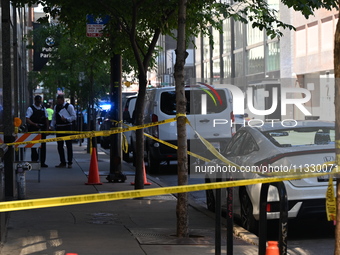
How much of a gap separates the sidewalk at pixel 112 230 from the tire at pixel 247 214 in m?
0.35

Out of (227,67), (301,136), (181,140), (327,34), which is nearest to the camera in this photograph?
(181,140)

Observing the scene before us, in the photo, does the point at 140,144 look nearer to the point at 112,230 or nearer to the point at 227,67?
the point at 112,230

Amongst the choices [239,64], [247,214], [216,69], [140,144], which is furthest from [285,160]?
[216,69]

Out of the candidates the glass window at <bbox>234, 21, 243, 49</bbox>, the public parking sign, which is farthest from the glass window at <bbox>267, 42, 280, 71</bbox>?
the public parking sign

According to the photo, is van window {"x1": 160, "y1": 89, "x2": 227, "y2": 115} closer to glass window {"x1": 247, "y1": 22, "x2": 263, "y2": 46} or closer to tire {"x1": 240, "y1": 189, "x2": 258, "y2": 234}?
tire {"x1": 240, "y1": 189, "x2": 258, "y2": 234}

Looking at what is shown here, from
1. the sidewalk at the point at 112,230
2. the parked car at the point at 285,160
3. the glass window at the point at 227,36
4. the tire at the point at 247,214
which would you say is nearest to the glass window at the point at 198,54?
the glass window at the point at 227,36

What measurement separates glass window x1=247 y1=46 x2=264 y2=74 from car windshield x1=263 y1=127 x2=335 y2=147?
51911 mm

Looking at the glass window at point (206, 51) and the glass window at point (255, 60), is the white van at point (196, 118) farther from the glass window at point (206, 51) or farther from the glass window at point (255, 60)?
the glass window at point (206, 51)

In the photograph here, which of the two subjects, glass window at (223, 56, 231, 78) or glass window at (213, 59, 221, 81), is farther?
glass window at (213, 59, 221, 81)

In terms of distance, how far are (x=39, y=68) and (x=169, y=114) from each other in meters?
18.8

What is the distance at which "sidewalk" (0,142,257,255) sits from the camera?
845 centimetres

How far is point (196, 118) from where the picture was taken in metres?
19.6

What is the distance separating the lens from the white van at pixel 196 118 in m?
19.5

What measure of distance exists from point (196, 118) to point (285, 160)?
10.3m
